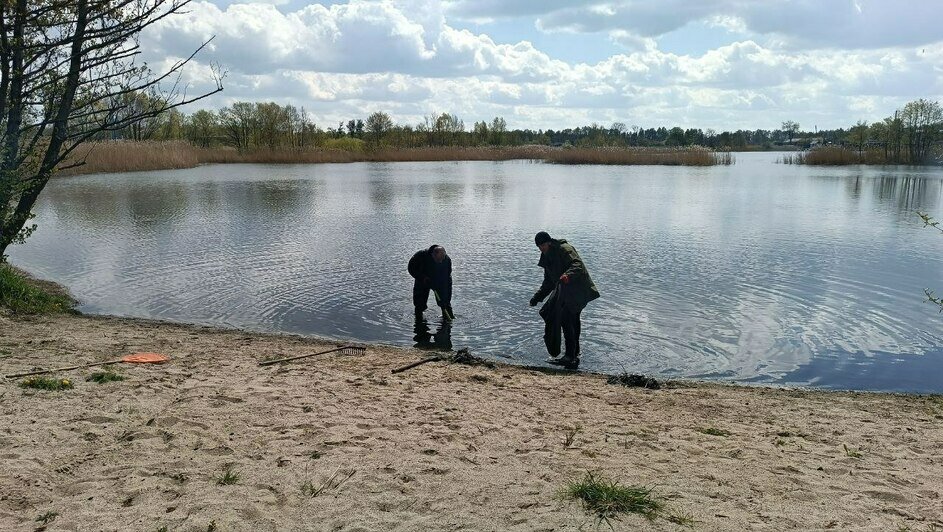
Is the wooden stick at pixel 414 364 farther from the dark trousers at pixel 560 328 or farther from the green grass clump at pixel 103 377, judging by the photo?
the green grass clump at pixel 103 377

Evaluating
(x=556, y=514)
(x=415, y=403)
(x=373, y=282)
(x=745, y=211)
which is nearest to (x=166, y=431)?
(x=415, y=403)

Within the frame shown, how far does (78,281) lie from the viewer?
13938 mm

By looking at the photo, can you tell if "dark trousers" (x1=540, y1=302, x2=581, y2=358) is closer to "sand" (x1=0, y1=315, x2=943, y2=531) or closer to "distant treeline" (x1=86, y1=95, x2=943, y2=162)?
"sand" (x1=0, y1=315, x2=943, y2=531)

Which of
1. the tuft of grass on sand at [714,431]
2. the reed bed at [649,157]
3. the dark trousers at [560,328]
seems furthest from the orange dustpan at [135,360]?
the reed bed at [649,157]

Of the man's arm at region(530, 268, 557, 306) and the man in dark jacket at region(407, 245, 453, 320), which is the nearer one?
the man's arm at region(530, 268, 557, 306)

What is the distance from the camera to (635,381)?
802cm

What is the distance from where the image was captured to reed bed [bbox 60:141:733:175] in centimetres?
4683

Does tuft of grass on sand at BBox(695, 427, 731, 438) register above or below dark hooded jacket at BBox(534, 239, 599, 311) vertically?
below

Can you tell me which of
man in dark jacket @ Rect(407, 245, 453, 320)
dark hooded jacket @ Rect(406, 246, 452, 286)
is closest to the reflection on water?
man in dark jacket @ Rect(407, 245, 453, 320)

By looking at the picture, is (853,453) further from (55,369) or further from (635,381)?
(55,369)

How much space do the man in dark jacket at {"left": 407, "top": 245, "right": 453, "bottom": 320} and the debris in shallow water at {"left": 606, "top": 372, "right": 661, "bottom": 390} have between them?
11.2ft

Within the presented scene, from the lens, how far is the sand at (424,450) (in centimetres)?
436

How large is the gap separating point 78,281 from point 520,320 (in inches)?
351

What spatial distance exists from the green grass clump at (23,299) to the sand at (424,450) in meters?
2.27
